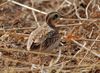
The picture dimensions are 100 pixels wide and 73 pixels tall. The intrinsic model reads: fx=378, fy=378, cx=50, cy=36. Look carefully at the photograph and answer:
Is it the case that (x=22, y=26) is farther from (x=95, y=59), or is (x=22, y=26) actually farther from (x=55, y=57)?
(x=95, y=59)

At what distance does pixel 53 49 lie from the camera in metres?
2.04

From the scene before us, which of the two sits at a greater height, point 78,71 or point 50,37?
point 50,37

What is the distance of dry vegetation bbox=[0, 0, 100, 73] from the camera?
1889mm

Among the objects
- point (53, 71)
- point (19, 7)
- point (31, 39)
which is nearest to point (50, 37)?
point (31, 39)

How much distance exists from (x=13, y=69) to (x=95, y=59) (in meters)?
0.42

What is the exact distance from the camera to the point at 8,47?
6.99 feet

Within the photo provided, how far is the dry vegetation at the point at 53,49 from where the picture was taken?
→ 1889mm

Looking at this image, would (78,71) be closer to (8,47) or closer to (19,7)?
(8,47)

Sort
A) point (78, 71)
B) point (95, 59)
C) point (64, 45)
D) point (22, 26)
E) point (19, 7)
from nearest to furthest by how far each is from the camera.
Answer: 1. point (78, 71)
2. point (95, 59)
3. point (64, 45)
4. point (22, 26)
5. point (19, 7)

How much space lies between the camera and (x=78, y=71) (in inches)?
71.9

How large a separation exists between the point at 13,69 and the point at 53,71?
0.65ft

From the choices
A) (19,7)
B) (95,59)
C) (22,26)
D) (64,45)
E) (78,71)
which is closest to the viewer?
(78,71)

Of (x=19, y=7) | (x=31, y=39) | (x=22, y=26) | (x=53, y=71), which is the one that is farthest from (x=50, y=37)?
(x=19, y=7)

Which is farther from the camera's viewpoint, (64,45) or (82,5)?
(82,5)
